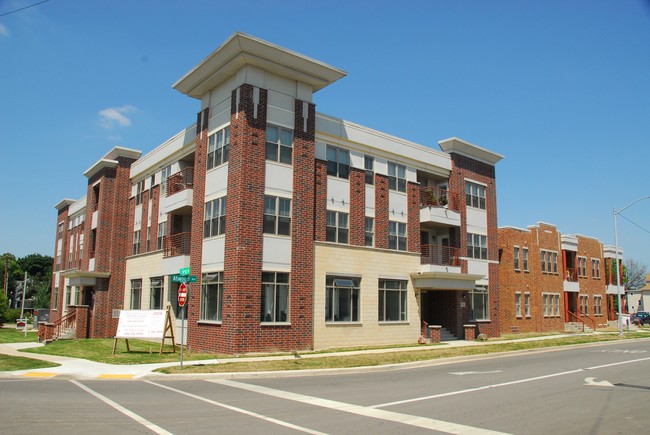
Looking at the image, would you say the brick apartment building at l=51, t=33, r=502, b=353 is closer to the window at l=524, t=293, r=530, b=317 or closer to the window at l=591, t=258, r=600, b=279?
the window at l=524, t=293, r=530, b=317

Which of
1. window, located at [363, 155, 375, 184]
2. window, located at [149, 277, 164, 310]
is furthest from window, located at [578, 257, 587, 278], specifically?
window, located at [149, 277, 164, 310]

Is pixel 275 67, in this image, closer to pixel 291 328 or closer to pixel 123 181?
pixel 291 328

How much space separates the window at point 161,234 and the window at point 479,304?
1872cm

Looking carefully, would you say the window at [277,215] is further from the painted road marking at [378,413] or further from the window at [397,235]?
the painted road marking at [378,413]

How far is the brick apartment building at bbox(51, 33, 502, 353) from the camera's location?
23.6 m

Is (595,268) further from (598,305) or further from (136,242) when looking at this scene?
(136,242)

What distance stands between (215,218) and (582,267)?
125 ft

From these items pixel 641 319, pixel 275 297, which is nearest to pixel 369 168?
pixel 275 297

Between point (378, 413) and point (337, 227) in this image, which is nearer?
point (378, 413)

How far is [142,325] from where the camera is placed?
22.9 m

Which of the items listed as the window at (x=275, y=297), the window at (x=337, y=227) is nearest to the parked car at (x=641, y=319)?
the window at (x=337, y=227)

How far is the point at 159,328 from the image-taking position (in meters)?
22.6

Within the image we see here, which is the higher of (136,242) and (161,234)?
(161,234)

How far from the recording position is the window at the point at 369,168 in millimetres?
29078
